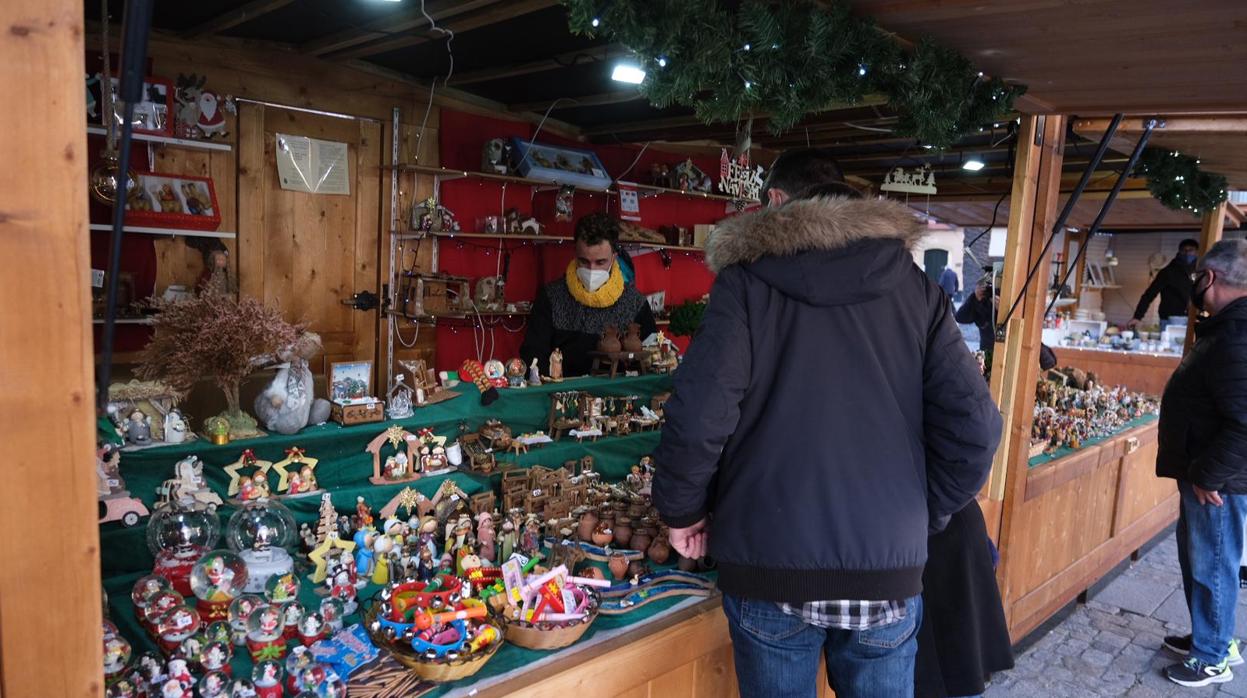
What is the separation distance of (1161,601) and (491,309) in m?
4.42

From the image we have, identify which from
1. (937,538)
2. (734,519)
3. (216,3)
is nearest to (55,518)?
(734,519)

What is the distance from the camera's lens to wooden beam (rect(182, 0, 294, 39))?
11.2 ft

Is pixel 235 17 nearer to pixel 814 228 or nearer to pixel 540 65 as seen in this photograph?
pixel 540 65

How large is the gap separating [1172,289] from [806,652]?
26.9 feet

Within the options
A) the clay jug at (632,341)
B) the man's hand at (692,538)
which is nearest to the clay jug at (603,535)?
the man's hand at (692,538)

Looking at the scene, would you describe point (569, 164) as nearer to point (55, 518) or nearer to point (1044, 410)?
point (1044, 410)

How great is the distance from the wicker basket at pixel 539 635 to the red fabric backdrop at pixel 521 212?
3560 millimetres

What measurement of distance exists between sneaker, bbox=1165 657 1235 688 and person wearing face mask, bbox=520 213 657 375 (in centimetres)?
315

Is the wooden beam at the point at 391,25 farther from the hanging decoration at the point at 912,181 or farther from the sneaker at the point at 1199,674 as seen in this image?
the sneaker at the point at 1199,674

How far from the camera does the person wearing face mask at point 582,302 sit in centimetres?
434

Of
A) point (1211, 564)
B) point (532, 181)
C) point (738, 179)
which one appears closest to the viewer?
point (1211, 564)

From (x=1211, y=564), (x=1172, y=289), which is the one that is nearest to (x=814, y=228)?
(x=1211, y=564)

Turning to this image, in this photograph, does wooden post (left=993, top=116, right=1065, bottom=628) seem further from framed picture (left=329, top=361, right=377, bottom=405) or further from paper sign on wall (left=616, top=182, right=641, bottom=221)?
paper sign on wall (left=616, top=182, right=641, bottom=221)

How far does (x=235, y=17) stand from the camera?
11.8 ft
